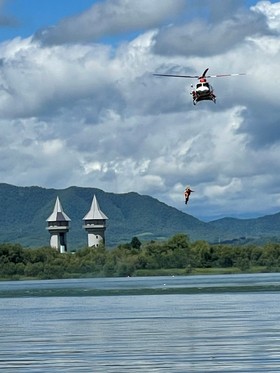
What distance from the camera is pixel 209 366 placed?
154 ft

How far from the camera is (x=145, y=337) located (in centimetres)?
6094

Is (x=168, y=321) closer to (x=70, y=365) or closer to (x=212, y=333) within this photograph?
(x=212, y=333)

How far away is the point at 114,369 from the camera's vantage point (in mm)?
46875

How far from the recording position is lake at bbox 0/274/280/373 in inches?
1906

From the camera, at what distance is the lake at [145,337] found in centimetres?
4841

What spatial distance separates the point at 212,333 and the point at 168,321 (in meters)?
12.1

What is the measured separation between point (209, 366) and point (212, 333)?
14939mm

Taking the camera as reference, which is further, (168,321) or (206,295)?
(206,295)

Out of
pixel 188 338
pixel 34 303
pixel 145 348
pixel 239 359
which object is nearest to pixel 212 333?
pixel 188 338

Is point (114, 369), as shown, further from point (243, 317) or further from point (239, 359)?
point (243, 317)

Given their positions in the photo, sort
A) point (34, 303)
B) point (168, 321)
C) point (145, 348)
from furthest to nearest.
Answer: point (34, 303)
point (168, 321)
point (145, 348)

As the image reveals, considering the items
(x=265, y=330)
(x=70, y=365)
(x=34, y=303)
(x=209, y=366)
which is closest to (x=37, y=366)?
(x=70, y=365)

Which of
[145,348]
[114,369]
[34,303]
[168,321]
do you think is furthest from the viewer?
[34,303]

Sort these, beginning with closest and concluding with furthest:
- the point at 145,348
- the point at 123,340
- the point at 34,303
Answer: the point at 145,348
the point at 123,340
the point at 34,303
